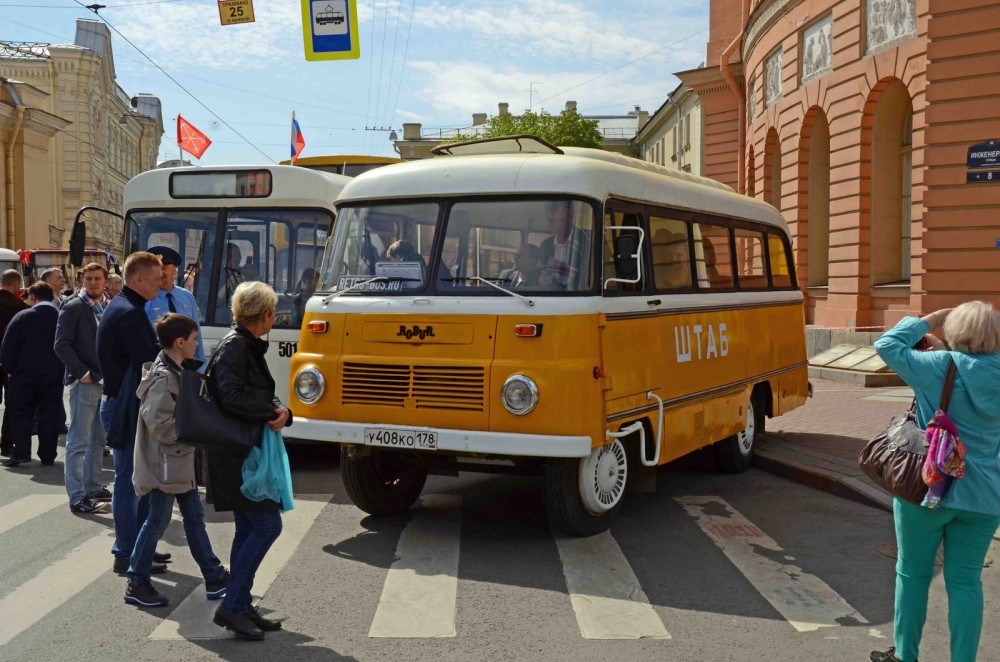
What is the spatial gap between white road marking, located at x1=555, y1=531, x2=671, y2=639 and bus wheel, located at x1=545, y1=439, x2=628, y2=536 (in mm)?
131

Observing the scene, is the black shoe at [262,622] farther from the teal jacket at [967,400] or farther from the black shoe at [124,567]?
the teal jacket at [967,400]

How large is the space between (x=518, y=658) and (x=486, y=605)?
2.86 feet

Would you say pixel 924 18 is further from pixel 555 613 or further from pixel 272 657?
pixel 272 657

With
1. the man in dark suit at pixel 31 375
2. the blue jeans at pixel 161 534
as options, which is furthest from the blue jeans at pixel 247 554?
the man in dark suit at pixel 31 375

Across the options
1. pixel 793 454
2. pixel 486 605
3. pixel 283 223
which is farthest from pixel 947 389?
pixel 283 223

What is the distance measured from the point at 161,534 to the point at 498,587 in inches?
75.9

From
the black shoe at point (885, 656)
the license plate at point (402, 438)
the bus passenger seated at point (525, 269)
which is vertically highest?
the bus passenger seated at point (525, 269)

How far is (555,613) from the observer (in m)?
5.71

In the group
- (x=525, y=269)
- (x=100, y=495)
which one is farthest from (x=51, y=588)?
(x=525, y=269)

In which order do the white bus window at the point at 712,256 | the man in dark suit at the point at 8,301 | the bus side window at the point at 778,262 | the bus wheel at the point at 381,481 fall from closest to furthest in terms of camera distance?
the bus wheel at the point at 381,481, the white bus window at the point at 712,256, the bus side window at the point at 778,262, the man in dark suit at the point at 8,301

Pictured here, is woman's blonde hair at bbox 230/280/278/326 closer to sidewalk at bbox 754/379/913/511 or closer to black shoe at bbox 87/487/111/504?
black shoe at bbox 87/487/111/504

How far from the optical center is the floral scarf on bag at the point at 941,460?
14.5 feet

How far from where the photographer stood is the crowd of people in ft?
17.2

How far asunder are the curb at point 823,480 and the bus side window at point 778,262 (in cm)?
190
